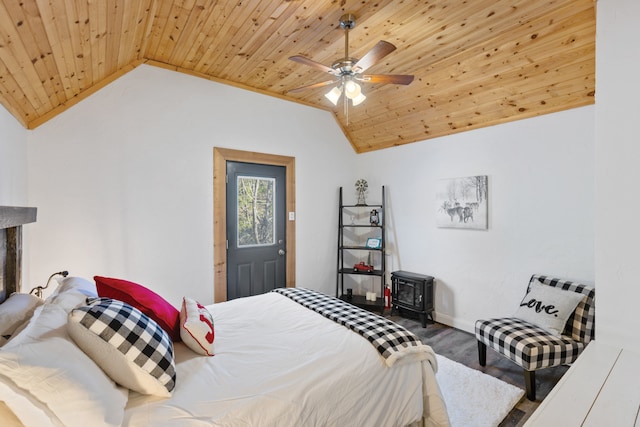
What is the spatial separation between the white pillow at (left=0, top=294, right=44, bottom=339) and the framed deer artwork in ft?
12.2

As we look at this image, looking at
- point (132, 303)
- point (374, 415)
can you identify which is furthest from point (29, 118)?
point (374, 415)

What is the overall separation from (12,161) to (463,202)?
4.08 meters

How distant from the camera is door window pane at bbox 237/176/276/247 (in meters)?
3.76

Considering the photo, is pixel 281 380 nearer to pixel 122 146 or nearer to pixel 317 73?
pixel 122 146

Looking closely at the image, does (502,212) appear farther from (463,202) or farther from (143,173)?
Answer: (143,173)

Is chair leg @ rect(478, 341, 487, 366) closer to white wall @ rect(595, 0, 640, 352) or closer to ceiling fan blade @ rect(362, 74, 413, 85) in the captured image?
white wall @ rect(595, 0, 640, 352)

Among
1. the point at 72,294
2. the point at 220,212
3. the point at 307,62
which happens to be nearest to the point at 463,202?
the point at 307,62

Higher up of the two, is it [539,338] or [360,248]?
[360,248]

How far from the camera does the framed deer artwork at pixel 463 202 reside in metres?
3.41

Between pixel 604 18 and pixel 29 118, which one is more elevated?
pixel 604 18

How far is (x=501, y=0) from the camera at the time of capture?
6.86ft

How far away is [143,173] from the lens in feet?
10.1

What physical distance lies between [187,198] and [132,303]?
1.86 m

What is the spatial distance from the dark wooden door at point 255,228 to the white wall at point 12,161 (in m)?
1.75
